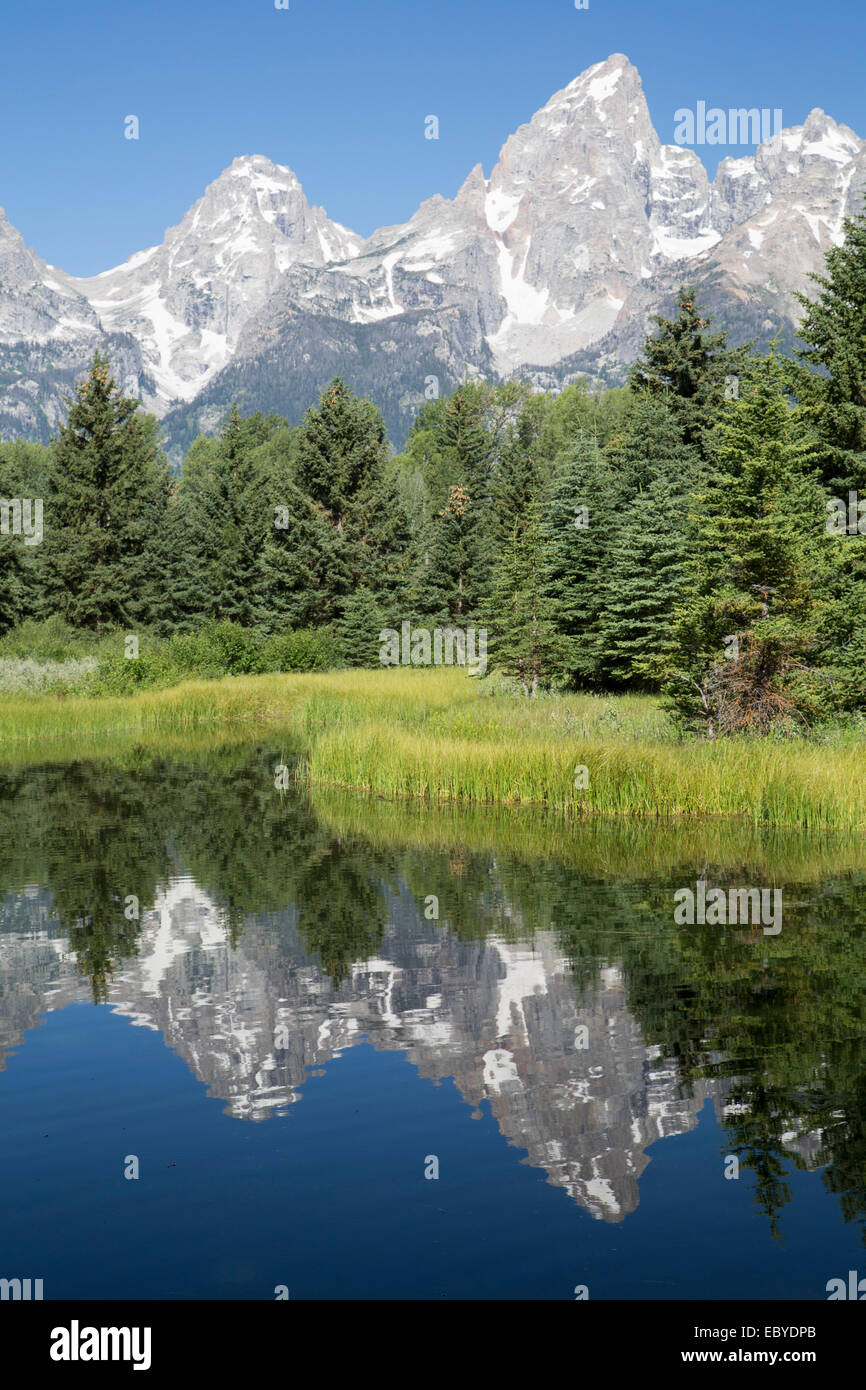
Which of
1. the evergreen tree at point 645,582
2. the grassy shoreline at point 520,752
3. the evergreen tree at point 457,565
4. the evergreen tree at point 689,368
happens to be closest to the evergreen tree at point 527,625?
the evergreen tree at point 645,582

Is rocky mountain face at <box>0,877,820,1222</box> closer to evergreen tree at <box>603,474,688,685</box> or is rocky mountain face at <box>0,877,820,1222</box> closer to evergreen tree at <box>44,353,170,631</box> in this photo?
evergreen tree at <box>603,474,688,685</box>

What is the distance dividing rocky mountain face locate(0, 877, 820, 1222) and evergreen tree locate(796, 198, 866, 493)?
25005mm

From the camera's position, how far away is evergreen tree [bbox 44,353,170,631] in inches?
2386

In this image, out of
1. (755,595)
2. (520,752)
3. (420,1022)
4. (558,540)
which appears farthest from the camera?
(558,540)

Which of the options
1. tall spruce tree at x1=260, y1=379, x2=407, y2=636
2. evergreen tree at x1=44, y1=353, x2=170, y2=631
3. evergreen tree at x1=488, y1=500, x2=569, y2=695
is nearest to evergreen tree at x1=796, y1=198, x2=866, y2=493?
evergreen tree at x1=488, y1=500, x2=569, y2=695

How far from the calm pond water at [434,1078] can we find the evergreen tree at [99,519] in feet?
148

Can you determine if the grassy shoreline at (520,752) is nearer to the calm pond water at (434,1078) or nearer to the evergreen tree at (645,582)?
the evergreen tree at (645,582)

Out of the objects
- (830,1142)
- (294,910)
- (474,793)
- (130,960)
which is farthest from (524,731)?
(830,1142)

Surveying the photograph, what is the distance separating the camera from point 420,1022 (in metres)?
10.8

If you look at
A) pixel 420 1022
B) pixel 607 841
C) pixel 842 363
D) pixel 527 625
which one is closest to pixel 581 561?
pixel 527 625

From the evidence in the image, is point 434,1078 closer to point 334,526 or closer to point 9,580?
point 9,580

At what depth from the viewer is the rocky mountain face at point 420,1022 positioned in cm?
845

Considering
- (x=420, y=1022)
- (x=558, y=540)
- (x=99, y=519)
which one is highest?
(x=99, y=519)

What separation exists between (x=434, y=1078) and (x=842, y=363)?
100 feet
